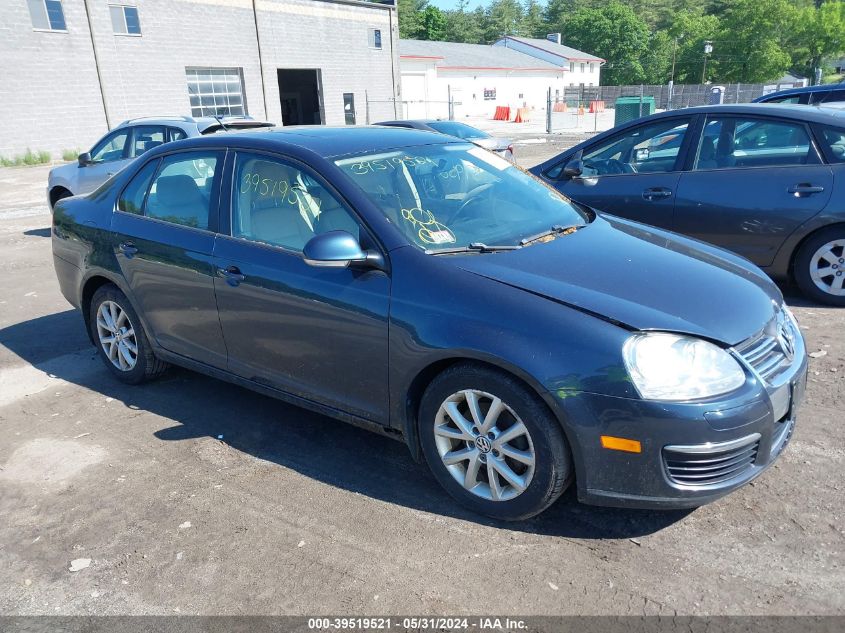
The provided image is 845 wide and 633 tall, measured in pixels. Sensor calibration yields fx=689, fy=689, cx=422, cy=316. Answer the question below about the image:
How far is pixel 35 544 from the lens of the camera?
3211 mm

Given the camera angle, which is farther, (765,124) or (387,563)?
(765,124)

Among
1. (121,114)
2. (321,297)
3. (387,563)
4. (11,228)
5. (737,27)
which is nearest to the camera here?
(387,563)

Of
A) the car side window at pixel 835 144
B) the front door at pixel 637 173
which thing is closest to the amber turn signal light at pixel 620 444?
the front door at pixel 637 173

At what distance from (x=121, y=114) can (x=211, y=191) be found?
26526 mm

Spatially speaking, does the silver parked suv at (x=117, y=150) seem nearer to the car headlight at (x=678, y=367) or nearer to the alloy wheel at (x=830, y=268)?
the alloy wheel at (x=830, y=268)

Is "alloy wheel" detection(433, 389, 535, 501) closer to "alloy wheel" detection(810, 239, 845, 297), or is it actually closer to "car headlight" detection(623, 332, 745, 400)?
"car headlight" detection(623, 332, 745, 400)

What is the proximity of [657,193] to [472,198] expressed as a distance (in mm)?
2962

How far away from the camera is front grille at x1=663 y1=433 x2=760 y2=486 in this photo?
272 centimetres

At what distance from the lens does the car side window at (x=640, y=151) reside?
6184 mm

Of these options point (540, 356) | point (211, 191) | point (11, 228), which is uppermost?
point (211, 191)

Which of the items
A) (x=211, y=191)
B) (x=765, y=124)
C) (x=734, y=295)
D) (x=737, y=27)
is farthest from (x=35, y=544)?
(x=737, y=27)

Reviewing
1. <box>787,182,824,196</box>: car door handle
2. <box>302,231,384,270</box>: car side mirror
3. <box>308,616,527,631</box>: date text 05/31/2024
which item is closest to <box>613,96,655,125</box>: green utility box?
<box>787,182,824,196</box>: car door handle

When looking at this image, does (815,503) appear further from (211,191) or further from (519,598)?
(211,191)

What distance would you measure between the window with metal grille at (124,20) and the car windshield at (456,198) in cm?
2708
